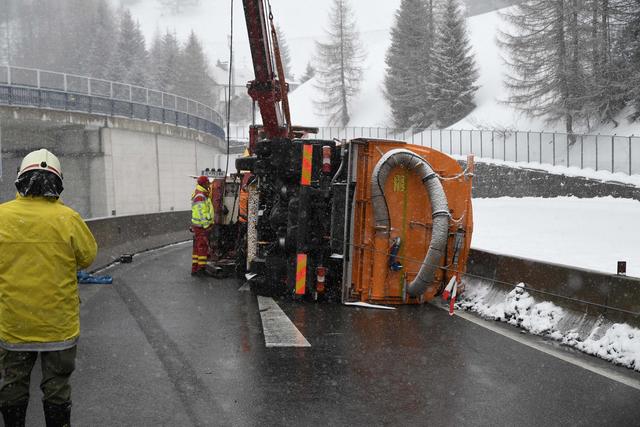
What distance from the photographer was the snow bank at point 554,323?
21.2ft

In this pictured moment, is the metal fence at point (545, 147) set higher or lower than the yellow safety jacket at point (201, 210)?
higher

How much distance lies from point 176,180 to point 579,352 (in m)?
30.1

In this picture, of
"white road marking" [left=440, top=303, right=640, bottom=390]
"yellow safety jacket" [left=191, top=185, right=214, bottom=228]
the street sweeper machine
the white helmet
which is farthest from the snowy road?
the white helmet

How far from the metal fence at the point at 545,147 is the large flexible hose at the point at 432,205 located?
22317mm

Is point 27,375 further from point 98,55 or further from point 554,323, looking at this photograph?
point 98,55

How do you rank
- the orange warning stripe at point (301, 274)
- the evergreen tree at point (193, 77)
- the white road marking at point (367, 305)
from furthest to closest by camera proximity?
the evergreen tree at point (193, 77) → the orange warning stripe at point (301, 274) → the white road marking at point (367, 305)

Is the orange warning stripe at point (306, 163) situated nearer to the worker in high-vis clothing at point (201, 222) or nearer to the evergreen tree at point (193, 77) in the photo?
the worker in high-vis clothing at point (201, 222)

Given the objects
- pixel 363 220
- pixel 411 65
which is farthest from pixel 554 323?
pixel 411 65

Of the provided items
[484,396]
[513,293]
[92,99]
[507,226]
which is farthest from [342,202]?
[92,99]

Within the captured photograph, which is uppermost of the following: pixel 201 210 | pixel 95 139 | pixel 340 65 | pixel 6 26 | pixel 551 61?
pixel 6 26

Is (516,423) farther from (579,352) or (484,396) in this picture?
(579,352)

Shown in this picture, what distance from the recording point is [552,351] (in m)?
6.88

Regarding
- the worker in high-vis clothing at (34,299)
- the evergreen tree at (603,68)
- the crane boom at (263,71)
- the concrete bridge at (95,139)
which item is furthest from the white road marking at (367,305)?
the evergreen tree at (603,68)

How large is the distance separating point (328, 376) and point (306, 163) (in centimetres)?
487
